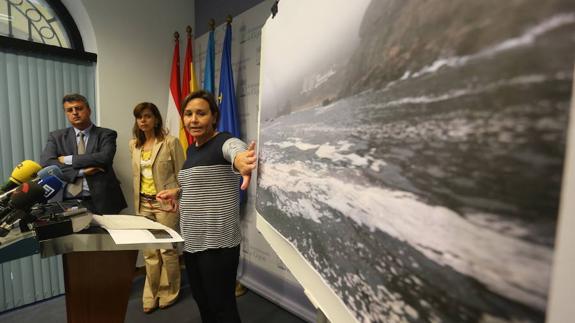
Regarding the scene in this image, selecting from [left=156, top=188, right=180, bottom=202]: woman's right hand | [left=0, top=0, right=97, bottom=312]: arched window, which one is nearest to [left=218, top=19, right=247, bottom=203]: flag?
[left=156, top=188, right=180, bottom=202]: woman's right hand

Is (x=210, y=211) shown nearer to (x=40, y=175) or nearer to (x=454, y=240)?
(x=40, y=175)

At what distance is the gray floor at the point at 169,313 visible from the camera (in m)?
2.02

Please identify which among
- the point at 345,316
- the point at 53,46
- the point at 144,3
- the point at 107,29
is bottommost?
the point at 345,316

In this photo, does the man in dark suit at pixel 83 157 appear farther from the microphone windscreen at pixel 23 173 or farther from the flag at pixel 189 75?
the microphone windscreen at pixel 23 173

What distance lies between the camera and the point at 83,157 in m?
2.03

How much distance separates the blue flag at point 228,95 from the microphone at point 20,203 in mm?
1322

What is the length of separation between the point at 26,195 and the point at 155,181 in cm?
109

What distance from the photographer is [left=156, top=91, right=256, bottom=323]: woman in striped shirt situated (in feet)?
4.18

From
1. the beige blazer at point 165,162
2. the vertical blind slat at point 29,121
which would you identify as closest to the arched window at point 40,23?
the vertical blind slat at point 29,121

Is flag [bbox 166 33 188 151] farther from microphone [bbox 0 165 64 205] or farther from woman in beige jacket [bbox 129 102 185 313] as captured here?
microphone [bbox 0 165 64 205]

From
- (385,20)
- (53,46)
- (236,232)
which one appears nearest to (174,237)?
(236,232)

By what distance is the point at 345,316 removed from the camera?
0.46 meters

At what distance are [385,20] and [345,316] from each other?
422mm

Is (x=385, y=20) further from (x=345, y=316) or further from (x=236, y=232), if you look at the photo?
(x=236, y=232)
